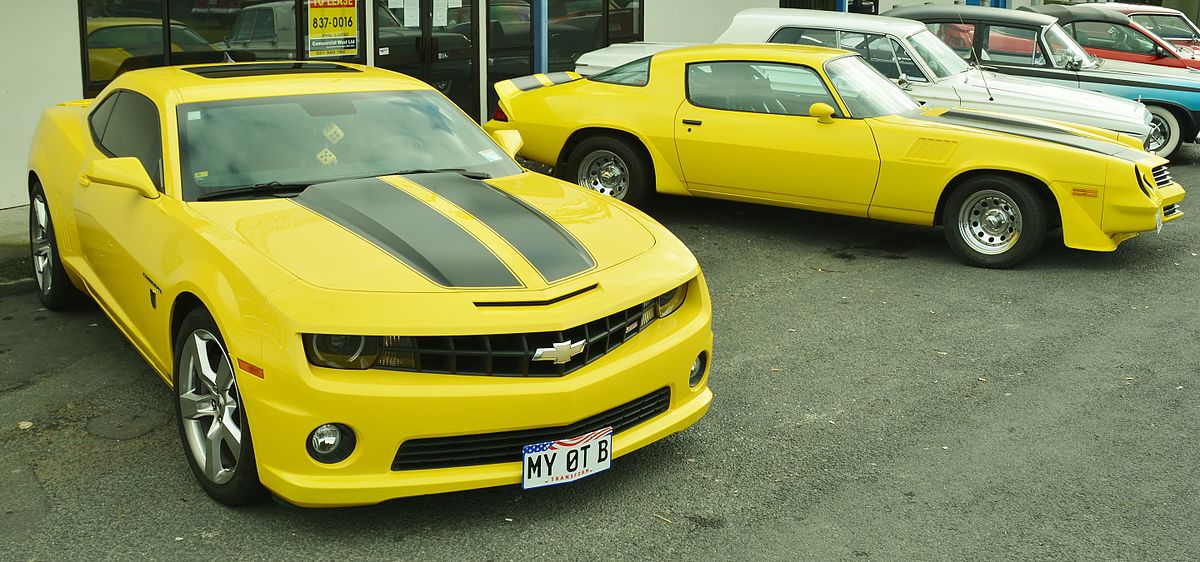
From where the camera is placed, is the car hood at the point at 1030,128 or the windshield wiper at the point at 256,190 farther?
the car hood at the point at 1030,128

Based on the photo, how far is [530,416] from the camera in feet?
13.1

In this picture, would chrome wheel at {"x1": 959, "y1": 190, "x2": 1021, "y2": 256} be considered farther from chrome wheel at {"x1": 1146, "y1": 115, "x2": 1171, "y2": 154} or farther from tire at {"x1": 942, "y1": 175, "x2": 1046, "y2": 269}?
chrome wheel at {"x1": 1146, "y1": 115, "x2": 1171, "y2": 154}

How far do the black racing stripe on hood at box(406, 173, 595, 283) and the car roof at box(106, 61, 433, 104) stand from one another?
2.40 feet

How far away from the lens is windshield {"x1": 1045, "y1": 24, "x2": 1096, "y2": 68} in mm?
12633

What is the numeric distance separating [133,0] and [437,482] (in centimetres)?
725

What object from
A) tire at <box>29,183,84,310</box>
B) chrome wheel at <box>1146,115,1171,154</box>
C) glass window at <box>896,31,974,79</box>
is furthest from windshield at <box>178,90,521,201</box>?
chrome wheel at <box>1146,115,1171,154</box>

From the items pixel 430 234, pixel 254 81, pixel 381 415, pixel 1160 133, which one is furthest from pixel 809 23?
pixel 381 415

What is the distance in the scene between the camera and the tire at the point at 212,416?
4.09 m

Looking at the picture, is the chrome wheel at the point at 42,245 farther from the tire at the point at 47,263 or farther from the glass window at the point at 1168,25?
the glass window at the point at 1168,25

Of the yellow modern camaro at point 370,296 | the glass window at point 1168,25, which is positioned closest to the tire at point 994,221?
the yellow modern camaro at point 370,296

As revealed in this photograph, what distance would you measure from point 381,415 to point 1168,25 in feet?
51.8

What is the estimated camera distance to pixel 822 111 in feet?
27.2

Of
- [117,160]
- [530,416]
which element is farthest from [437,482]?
[117,160]

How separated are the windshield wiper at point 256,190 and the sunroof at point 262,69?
0.88 meters
